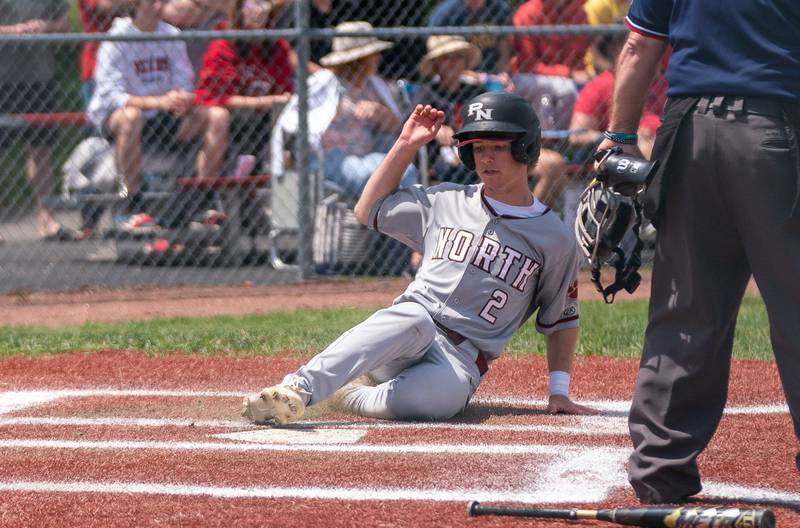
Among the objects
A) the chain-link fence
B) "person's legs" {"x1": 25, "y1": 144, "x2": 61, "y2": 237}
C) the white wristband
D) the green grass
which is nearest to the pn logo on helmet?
the white wristband

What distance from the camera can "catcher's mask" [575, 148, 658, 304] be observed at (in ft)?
12.2

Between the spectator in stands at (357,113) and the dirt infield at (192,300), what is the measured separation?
0.81 metres

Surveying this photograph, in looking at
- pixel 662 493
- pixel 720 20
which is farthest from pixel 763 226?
pixel 662 493

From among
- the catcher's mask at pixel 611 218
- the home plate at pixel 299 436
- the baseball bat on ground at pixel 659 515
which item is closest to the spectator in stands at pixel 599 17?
the home plate at pixel 299 436

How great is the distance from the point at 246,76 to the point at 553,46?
2.43 metres

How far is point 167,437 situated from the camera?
15.4ft

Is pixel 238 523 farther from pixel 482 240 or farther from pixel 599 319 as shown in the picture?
pixel 599 319

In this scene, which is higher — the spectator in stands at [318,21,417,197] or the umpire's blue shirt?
the umpire's blue shirt

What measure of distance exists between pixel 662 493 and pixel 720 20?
133 cm

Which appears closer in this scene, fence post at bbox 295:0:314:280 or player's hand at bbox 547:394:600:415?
player's hand at bbox 547:394:600:415

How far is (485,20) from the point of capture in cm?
1018

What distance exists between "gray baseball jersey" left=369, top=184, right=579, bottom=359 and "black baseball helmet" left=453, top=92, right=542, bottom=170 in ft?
0.89

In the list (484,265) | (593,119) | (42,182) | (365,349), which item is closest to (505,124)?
(484,265)

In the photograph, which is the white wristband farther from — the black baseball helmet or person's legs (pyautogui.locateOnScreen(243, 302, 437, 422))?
the black baseball helmet
